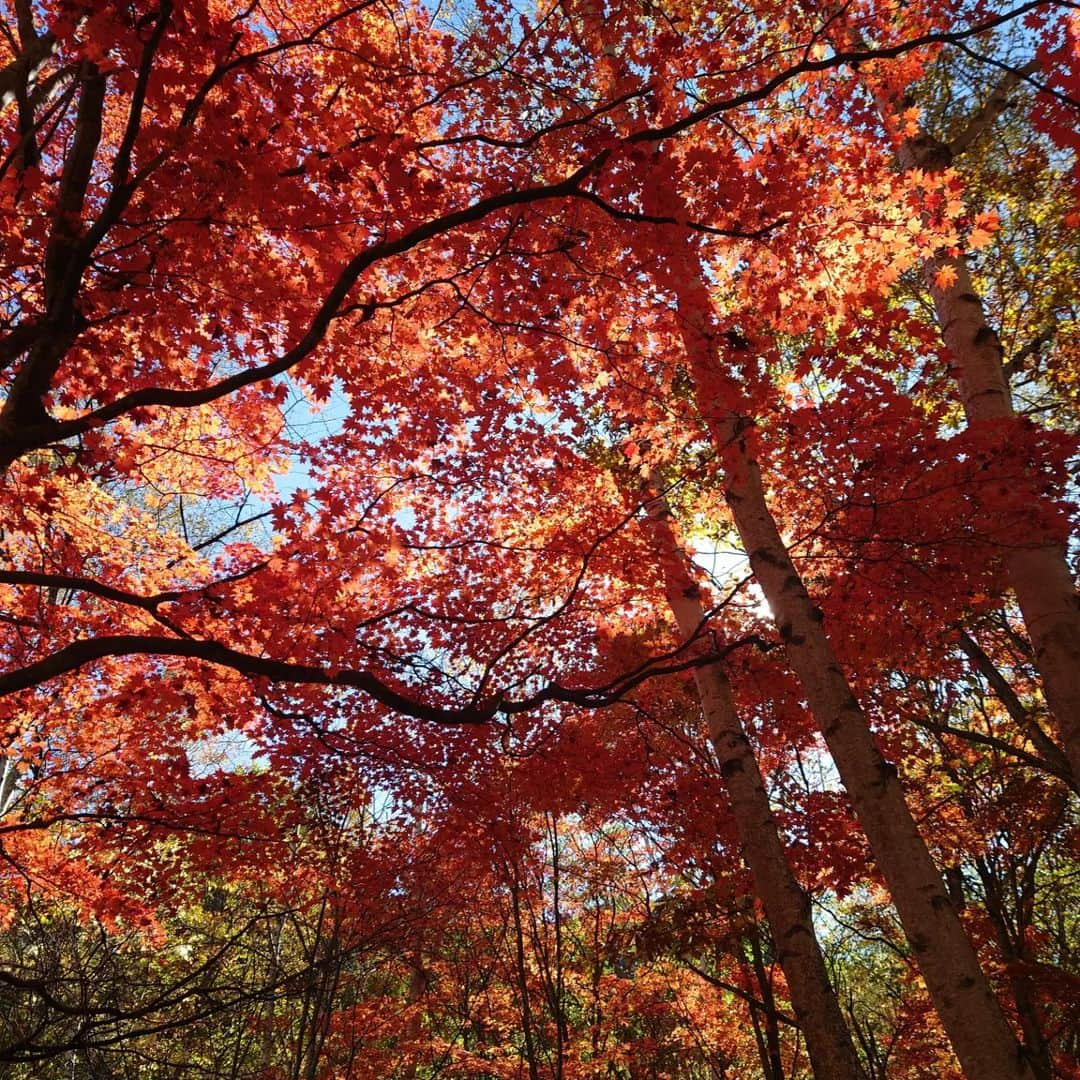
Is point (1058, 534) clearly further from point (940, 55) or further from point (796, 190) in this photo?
point (940, 55)

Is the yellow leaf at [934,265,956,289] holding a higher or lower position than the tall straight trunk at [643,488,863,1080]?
higher

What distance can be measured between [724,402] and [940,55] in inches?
176

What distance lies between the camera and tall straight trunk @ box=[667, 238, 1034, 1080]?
9.80 ft

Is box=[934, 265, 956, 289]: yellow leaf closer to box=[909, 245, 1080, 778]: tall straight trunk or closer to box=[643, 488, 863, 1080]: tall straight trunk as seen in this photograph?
box=[909, 245, 1080, 778]: tall straight trunk

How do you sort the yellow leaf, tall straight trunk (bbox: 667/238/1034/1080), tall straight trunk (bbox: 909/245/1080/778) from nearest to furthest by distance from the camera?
tall straight trunk (bbox: 667/238/1034/1080) < tall straight trunk (bbox: 909/245/1080/778) < the yellow leaf

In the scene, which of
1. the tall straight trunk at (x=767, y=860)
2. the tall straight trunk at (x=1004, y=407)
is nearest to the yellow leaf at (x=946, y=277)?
the tall straight trunk at (x=1004, y=407)

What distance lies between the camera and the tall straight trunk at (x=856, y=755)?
2.99 meters

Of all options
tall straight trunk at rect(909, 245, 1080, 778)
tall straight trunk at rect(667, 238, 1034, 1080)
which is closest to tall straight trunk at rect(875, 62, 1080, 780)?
tall straight trunk at rect(909, 245, 1080, 778)

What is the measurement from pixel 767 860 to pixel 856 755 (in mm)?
1310

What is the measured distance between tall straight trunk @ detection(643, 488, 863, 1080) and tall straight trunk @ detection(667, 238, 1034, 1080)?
59 centimetres

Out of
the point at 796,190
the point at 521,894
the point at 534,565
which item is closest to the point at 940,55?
the point at 796,190

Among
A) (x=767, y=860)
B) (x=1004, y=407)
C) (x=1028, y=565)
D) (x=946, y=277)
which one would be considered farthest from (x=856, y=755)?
(x=946, y=277)

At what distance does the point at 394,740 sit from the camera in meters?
7.66

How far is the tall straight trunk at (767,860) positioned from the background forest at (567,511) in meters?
0.03
